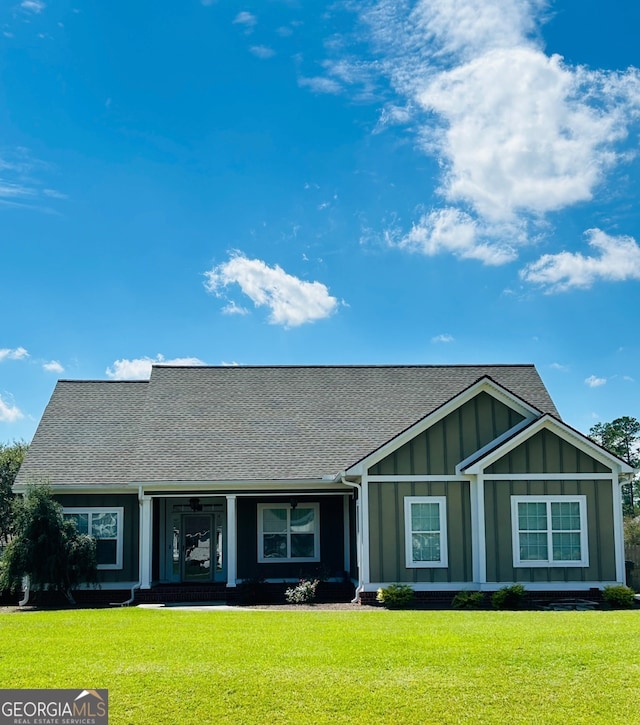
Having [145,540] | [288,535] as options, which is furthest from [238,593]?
[145,540]

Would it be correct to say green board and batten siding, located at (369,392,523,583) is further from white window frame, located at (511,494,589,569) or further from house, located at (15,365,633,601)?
white window frame, located at (511,494,589,569)

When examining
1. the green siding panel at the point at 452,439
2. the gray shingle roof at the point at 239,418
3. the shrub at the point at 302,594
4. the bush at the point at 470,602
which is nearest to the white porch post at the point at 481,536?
the bush at the point at 470,602

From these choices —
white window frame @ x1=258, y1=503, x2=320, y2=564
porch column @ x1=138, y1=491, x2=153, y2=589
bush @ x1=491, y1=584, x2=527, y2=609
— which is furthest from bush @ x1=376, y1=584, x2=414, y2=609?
porch column @ x1=138, y1=491, x2=153, y2=589

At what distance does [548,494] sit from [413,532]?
10.7ft

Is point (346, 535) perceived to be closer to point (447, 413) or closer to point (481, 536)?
point (481, 536)

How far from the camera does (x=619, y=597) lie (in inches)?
686

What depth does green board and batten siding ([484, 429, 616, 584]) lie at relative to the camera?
59.8 feet

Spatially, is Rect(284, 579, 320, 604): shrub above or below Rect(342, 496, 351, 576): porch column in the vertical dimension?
below

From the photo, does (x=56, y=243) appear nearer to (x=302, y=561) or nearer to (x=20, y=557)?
(x=20, y=557)

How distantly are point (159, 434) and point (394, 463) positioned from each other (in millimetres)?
7860

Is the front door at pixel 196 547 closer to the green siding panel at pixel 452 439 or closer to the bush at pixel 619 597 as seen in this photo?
the green siding panel at pixel 452 439

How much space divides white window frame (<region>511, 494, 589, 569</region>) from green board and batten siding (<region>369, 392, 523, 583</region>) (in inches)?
40.8

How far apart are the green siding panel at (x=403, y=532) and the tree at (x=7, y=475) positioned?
25.7m

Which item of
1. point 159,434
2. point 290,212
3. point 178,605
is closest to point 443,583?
point 178,605
